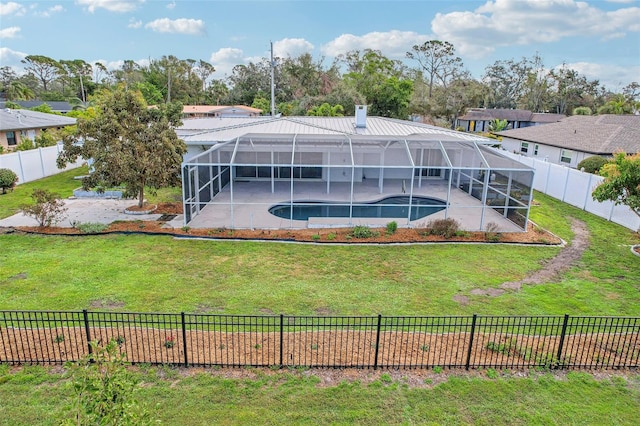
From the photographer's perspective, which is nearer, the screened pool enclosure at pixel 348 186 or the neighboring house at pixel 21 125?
the screened pool enclosure at pixel 348 186

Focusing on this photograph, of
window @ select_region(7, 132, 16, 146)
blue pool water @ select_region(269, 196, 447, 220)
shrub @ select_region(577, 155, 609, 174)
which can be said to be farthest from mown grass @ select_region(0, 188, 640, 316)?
window @ select_region(7, 132, 16, 146)

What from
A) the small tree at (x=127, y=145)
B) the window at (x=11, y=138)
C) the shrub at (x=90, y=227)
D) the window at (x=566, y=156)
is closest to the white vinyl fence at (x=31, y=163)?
the window at (x=11, y=138)

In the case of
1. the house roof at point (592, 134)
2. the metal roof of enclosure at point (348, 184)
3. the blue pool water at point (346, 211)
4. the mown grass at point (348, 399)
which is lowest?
the mown grass at point (348, 399)

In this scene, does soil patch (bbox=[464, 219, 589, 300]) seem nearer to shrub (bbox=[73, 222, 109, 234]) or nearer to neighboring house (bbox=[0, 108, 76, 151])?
shrub (bbox=[73, 222, 109, 234])

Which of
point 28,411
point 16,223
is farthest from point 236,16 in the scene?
point 28,411

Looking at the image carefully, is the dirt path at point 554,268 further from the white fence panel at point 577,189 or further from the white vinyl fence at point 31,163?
the white vinyl fence at point 31,163

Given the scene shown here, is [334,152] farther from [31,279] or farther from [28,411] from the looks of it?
[28,411]
